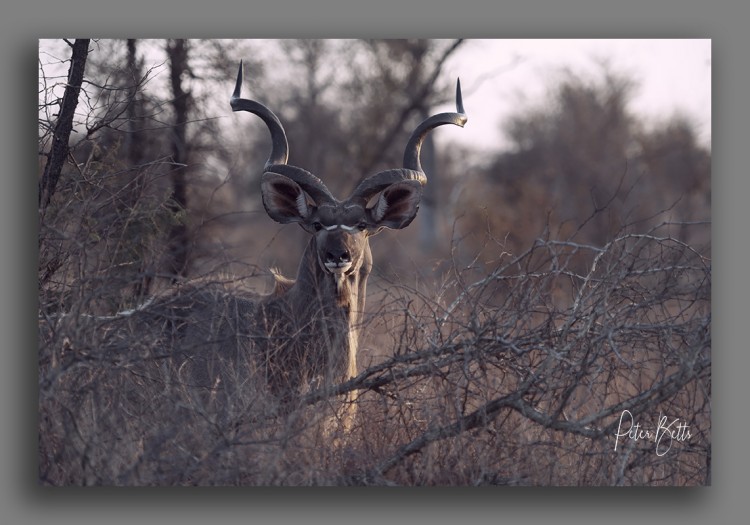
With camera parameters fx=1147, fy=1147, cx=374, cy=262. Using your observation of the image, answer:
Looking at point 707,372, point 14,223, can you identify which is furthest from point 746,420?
point 14,223

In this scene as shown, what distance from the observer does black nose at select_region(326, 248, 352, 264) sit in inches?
286

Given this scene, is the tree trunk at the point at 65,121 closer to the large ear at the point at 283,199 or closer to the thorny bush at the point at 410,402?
the thorny bush at the point at 410,402

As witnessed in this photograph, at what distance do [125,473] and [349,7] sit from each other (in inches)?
123

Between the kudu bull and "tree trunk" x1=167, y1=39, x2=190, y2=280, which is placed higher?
"tree trunk" x1=167, y1=39, x2=190, y2=280

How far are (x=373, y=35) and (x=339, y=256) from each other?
1.40m

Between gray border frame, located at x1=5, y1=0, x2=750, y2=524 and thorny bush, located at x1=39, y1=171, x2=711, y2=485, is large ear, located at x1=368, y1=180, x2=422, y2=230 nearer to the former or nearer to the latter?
thorny bush, located at x1=39, y1=171, x2=711, y2=485

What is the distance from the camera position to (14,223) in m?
7.02

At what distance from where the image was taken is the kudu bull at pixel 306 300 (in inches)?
282

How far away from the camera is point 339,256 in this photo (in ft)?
23.9

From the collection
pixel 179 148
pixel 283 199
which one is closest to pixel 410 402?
pixel 283 199
